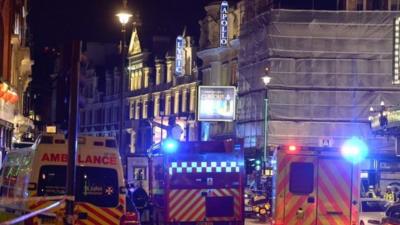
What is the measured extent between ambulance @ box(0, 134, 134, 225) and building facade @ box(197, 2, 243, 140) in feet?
147

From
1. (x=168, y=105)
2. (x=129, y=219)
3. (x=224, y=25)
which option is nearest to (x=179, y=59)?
(x=168, y=105)

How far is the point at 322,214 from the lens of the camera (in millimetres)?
17922

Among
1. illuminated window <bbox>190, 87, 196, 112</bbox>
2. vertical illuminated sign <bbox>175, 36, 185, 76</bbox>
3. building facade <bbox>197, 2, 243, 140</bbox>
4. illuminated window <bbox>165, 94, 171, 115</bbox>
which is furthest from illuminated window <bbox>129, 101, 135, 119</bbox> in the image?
building facade <bbox>197, 2, 243, 140</bbox>

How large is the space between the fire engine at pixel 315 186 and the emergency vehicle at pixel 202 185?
10.4 ft

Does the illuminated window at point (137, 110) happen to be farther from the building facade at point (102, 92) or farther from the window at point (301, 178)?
the window at point (301, 178)

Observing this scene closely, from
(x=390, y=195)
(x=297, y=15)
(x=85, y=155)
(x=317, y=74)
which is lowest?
(x=390, y=195)

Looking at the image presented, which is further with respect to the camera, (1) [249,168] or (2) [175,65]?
(2) [175,65]

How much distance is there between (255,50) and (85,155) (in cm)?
3885

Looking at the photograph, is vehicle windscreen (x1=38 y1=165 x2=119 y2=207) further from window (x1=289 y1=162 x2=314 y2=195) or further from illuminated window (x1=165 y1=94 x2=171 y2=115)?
illuminated window (x1=165 y1=94 x2=171 y2=115)

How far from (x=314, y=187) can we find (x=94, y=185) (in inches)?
196

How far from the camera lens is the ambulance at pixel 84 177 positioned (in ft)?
48.3

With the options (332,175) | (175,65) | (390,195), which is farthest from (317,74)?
(332,175)

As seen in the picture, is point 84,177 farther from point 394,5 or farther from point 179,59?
point 179,59

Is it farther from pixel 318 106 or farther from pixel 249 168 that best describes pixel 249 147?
pixel 249 168
